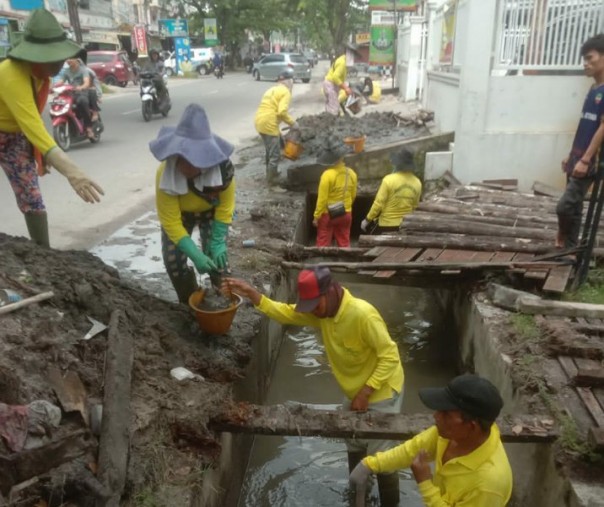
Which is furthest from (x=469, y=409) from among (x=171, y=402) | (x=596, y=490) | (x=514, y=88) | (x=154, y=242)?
(x=514, y=88)

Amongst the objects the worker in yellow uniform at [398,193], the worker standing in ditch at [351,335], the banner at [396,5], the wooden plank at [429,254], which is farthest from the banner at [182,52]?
the worker standing in ditch at [351,335]

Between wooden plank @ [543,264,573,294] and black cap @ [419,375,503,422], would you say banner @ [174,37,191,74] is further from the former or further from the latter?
black cap @ [419,375,503,422]

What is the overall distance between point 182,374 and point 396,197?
4.22 meters

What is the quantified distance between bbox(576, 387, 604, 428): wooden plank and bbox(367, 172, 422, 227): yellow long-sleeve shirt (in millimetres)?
3750

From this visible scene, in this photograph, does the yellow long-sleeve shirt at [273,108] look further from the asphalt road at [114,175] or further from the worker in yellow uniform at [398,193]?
the worker in yellow uniform at [398,193]

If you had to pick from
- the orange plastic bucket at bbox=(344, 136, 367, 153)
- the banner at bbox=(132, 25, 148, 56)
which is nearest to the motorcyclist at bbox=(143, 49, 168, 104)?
the orange plastic bucket at bbox=(344, 136, 367, 153)

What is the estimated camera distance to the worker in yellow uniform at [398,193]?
714cm

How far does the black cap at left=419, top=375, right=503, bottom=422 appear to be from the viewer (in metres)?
2.51

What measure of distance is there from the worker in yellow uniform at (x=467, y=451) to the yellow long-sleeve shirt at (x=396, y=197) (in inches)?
184

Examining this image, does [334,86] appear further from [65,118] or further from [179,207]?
[179,207]

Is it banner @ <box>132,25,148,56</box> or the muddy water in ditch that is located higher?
banner @ <box>132,25,148,56</box>

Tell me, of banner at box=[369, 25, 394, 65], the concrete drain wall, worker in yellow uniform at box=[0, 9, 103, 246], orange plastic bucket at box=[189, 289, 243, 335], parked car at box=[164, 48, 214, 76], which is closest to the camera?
the concrete drain wall

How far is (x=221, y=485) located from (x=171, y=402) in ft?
2.36

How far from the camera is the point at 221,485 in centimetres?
374
